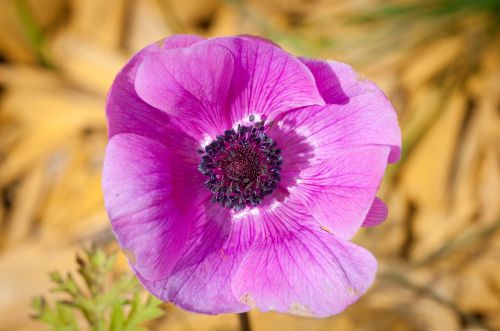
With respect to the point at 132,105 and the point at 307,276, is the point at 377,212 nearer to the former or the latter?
the point at 307,276

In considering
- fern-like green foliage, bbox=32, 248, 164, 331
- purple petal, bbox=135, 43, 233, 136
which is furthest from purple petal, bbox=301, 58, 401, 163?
fern-like green foliage, bbox=32, 248, 164, 331

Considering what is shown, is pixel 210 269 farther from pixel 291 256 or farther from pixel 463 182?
pixel 463 182

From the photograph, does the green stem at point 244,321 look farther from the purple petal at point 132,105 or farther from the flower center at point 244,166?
the purple petal at point 132,105

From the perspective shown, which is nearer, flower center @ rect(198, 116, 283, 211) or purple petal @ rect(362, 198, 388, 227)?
purple petal @ rect(362, 198, 388, 227)

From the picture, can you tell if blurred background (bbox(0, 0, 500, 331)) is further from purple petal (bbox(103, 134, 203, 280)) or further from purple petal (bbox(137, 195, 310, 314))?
purple petal (bbox(103, 134, 203, 280))

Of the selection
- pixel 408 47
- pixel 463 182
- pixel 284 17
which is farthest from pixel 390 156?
pixel 284 17

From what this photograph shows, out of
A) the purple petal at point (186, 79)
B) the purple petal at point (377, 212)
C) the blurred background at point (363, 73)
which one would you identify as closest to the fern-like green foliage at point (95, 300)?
the purple petal at point (186, 79)

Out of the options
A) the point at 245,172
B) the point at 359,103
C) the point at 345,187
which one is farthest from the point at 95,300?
the point at 359,103
